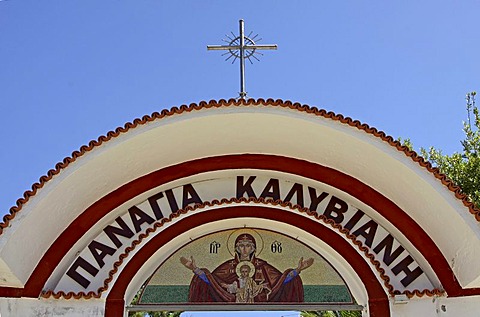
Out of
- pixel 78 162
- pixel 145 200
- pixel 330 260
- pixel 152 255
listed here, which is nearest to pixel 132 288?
pixel 152 255

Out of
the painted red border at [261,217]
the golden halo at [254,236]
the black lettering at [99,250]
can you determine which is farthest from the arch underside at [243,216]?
the golden halo at [254,236]

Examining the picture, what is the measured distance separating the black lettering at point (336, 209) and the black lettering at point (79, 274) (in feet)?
10.4

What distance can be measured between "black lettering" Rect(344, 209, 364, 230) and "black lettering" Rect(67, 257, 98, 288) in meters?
3.40

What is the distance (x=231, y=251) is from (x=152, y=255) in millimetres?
1087

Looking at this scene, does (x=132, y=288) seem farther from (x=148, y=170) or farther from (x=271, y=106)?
(x=271, y=106)

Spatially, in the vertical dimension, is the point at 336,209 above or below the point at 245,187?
below

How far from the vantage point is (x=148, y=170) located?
8711mm

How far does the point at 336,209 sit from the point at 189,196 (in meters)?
2.04

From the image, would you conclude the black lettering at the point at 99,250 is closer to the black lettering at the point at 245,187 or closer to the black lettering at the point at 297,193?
the black lettering at the point at 245,187

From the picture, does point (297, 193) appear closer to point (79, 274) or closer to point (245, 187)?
point (245, 187)

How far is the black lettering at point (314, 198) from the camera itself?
865cm

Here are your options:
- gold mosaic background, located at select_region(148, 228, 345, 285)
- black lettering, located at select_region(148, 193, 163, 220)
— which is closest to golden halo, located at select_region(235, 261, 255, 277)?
gold mosaic background, located at select_region(148, 228, 345, 285)

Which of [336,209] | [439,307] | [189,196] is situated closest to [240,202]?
[189,196]

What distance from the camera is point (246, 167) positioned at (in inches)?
349
